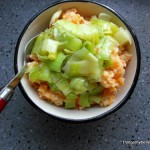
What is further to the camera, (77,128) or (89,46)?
(77,128)

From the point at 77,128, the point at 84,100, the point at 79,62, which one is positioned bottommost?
the point at 77,128

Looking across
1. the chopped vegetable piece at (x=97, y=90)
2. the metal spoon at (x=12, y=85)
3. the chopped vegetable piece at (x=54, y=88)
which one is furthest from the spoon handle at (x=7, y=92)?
the chopped vegetable piece at (x=97, y=90)

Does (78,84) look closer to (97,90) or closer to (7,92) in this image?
(97,90)

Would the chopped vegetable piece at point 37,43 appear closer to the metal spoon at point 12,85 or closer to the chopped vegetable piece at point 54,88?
the metal spoon at point 12,85

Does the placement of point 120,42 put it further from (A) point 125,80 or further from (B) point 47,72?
(B) point 47,72

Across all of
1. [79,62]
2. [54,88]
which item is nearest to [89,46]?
[79,62]

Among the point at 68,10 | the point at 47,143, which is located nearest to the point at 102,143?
the point at 47,143
